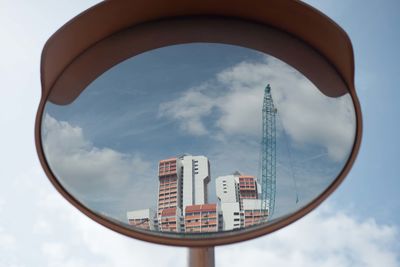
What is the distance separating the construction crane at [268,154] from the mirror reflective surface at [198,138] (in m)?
0.01

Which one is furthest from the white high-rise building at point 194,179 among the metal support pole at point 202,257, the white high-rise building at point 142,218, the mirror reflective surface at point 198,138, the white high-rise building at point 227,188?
the metal support pole at point 202,257

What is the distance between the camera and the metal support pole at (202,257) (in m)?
2.77

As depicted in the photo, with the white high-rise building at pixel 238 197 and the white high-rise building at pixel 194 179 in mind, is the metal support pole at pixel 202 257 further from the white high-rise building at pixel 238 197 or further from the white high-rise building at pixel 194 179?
the white high-rise building at pixel 194 179

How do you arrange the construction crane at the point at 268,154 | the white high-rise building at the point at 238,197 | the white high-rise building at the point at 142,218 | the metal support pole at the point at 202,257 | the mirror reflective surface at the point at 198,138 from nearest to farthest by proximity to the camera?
1. the metal support pole at the point at 202,257
2. the white high-rise building at the point at 142,218
3. the mirror reflective surface at the point at 198,138
4. the white high-rise building at the point at 238,197
5. the construction crane at the point at 268,154

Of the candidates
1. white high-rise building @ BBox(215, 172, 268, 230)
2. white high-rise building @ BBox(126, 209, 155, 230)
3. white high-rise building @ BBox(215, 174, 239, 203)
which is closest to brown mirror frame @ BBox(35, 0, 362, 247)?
white high-rise building @ BBox(126, 209, 155, 230)

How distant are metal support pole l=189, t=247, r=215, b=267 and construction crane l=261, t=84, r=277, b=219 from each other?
97 centimetres

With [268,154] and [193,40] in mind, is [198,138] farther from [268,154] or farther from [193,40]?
[193,40]

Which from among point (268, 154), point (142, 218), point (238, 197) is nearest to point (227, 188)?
point (238, 197)

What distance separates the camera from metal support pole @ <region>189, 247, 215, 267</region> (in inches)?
109

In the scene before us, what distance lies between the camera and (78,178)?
10.7ft

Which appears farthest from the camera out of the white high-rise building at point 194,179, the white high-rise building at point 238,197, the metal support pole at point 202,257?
the white high-rise building at point 194,179

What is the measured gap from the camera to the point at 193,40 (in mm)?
3357

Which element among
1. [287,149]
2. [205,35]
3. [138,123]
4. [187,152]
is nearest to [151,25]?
[205,35]

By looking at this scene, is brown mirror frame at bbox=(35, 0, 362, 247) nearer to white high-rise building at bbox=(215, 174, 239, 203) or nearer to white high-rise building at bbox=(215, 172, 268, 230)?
white high-rise building at bbox=(215, 172, 268, 230)
